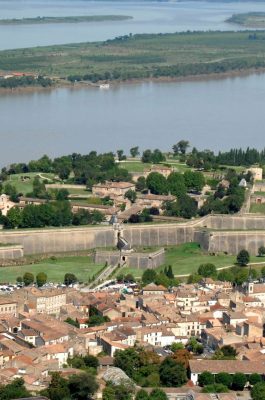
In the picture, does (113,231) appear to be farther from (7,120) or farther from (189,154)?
(7,120)

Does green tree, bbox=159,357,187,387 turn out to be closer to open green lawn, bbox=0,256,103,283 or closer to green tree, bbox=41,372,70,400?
green tree, bbox=41,372,70,400

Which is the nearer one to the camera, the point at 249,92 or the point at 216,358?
the point at 216,358

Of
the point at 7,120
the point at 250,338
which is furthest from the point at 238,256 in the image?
the point at 7,120

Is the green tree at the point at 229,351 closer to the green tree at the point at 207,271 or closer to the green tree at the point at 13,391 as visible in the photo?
the green tree at the point at 13,391

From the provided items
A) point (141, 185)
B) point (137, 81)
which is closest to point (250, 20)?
point (137, 81)

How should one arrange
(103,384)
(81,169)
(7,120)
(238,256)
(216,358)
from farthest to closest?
1. (7,120)
2. (81,169)
3. (238,256)
4. (216,358)
5. (103,384)

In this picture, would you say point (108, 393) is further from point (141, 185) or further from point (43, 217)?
point (141, 185)
